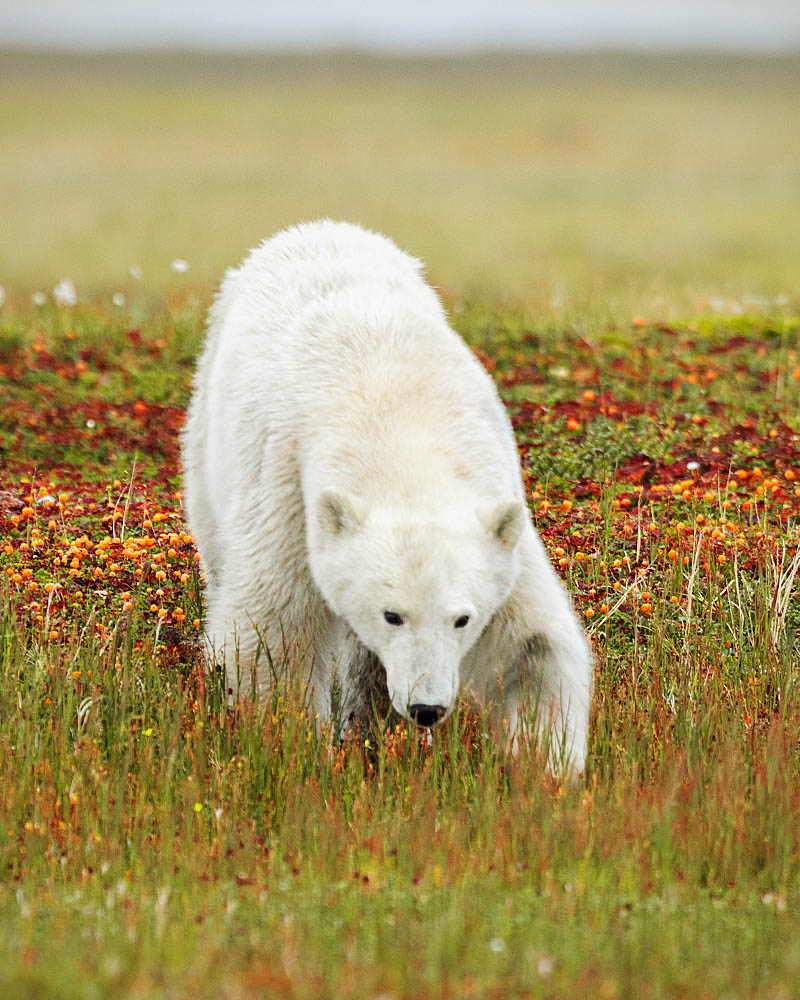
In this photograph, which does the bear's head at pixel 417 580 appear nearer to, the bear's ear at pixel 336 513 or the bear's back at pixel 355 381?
the bear's ear at pixel 336 513

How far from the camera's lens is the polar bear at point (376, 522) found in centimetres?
458

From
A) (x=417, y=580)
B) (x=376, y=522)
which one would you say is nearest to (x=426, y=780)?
(x=417, y=580)

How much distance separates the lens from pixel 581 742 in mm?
5133

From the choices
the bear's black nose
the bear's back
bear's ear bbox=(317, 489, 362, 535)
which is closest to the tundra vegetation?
the bear's black nose

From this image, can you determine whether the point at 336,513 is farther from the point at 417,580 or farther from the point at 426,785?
the point at 426,785

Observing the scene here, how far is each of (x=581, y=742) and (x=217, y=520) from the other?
6.77ft

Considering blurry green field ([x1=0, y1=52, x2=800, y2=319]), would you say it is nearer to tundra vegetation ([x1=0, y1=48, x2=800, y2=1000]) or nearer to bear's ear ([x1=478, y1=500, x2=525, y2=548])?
tundra vegetation ([x1=0, y1=48, x2=800, y2=1000])

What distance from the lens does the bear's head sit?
14.6 feet

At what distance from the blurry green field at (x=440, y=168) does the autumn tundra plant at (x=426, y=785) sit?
5.70 meters

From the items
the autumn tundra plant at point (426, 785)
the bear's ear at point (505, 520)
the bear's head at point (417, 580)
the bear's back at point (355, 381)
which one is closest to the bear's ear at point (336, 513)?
the bear's head at point (417, 580)

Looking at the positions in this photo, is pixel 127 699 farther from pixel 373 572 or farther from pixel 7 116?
pixel 7 116

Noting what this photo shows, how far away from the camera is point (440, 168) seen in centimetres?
5541

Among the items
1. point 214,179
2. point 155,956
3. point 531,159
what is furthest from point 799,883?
point 531,159

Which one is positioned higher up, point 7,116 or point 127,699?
point 7,116
